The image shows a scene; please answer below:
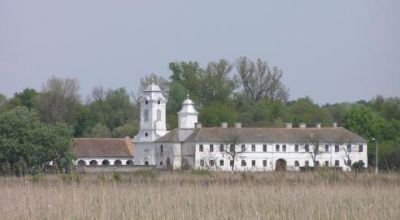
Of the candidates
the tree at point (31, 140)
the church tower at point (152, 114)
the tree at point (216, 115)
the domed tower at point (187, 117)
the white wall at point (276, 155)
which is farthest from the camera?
the tree at point (216, 115)

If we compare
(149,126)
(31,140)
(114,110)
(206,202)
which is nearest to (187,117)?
(149,126)

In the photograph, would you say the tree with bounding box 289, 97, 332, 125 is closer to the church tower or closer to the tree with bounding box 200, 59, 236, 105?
the tree with bounding box 200, 59, 236, 105

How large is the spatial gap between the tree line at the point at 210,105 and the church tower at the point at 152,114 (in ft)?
27.5

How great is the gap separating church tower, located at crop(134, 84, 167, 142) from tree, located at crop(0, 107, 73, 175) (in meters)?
32.6

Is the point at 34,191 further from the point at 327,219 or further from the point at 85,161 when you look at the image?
the point at 85,161

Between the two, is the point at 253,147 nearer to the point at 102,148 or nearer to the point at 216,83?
the point at 102,148

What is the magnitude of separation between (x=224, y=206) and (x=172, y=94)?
88392 millimetres

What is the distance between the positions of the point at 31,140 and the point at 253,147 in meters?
35.1

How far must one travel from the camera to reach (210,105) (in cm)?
11194

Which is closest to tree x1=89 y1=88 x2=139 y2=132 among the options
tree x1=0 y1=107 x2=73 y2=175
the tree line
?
the tree line

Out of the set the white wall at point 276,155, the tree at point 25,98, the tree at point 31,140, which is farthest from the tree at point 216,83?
the tree at point 31,140

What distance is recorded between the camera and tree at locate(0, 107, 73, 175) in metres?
54.2

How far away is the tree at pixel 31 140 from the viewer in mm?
54156

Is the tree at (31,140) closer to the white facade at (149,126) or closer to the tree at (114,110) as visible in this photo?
the white facade at (149,126)
